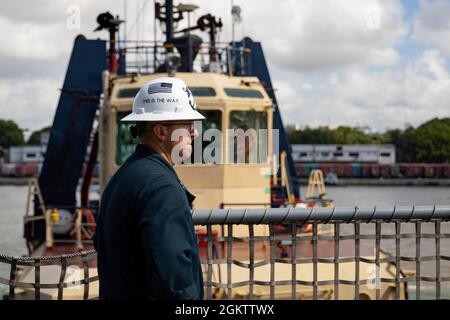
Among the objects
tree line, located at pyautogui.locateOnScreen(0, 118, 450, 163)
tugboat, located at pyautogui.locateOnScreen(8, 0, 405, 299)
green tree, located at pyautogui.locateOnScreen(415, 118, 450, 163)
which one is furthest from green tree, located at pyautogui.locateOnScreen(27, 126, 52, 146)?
tugboat, located at pyautogui.locateOnScreen(8, 0, 405, 299)

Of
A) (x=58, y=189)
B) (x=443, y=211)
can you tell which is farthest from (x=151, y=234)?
(x=58, y=189)

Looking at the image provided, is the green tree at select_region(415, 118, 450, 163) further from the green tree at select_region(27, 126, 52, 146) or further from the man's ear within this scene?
the man's ear

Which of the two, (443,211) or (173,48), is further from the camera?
(173,48)

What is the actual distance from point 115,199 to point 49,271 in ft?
19.8

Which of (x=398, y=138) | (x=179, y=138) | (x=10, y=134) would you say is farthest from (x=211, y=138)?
(x=10, y=134)

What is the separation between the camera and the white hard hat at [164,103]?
2648mm

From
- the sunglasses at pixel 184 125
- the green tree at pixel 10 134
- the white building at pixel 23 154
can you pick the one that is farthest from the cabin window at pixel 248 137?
the green tree at pixel 10 134

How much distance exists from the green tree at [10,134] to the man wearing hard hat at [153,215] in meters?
103

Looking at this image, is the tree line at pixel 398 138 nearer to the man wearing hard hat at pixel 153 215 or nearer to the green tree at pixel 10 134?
the green tree at pixel 10 134

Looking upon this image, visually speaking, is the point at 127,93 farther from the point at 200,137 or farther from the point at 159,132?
the point at 159,132

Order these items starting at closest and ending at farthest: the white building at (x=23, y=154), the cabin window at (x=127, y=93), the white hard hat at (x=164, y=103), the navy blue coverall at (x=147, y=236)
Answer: the navy blue coverall at (x=147, y=236)
the white hard hat at (x=164, y=103)
the cabin window at (x=127, y=93)
the white building at (x=23, y=154)

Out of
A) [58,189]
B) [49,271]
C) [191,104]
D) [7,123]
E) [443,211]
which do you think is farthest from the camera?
[7,123]
